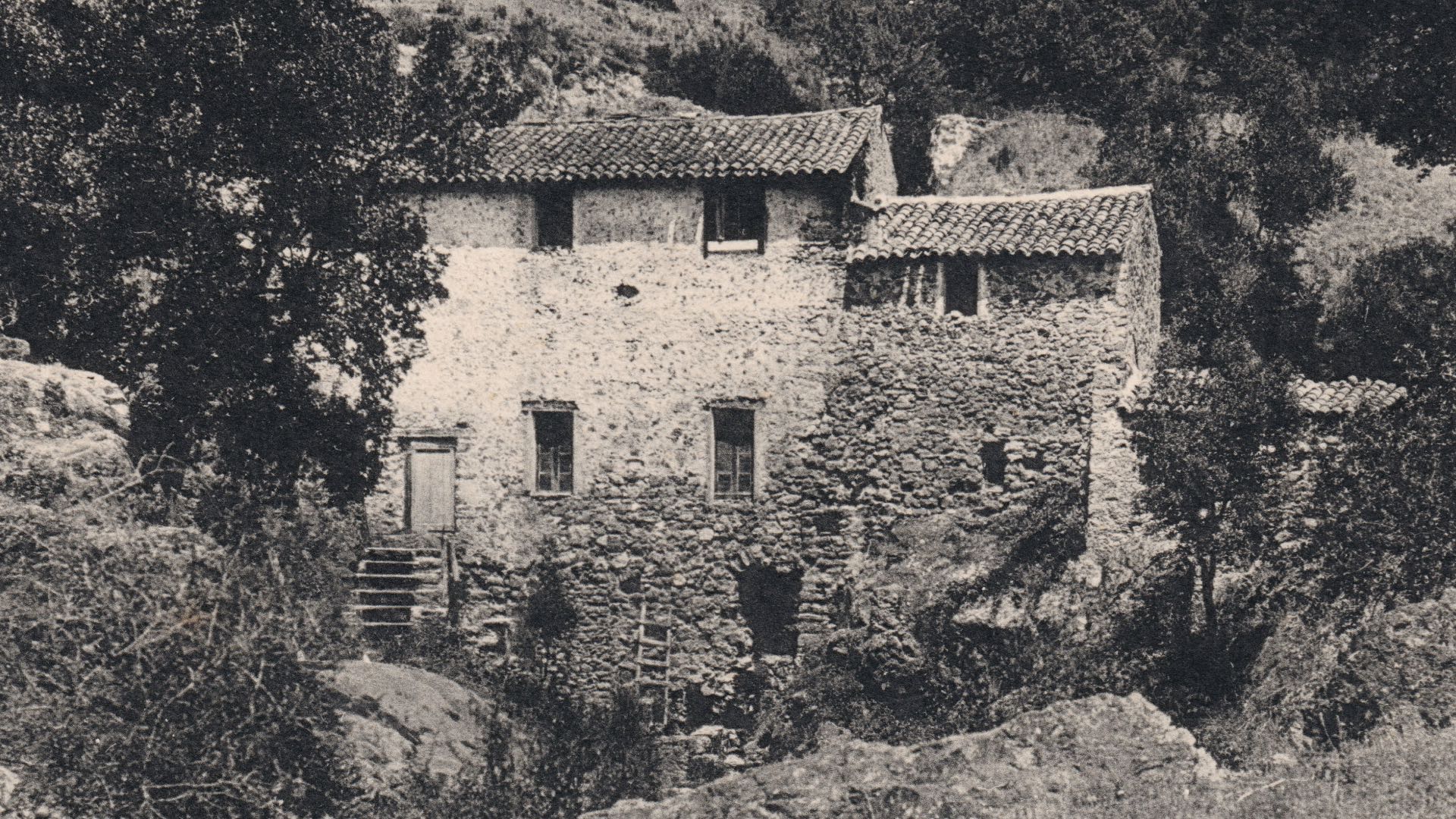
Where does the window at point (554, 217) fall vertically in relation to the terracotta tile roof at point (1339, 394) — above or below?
above

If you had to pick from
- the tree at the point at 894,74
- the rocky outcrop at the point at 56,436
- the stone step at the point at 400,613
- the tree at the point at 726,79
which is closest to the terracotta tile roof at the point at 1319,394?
the stone step at the point at 400,613

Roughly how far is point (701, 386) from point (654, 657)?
4.07 meters

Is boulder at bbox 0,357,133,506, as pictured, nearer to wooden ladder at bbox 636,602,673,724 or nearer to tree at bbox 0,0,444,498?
tree at bbox 0,0,444,498

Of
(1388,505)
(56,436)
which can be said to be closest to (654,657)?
(1388,505)

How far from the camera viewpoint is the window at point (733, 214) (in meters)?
22.7

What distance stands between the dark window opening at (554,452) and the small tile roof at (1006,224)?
5.06 m

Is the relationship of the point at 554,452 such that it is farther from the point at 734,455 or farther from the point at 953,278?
the point at 953,278

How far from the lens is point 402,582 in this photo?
22.7m

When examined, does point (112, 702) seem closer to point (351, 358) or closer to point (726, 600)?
point (351, 358)

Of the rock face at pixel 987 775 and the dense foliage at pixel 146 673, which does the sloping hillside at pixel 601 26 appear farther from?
the rock face at pixel 987 775

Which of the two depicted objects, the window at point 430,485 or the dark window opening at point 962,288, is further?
the window at point 430,485

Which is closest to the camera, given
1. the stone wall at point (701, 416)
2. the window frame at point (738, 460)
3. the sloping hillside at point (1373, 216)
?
the stone wall at point (701, 416)

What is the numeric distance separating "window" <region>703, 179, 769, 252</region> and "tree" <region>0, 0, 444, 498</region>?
250 inches

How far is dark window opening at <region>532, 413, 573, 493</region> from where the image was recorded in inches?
897
